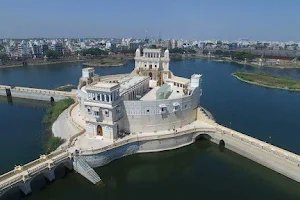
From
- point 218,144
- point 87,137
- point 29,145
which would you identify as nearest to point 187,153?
point 218,144

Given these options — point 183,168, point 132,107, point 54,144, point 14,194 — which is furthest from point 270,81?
point 14,194

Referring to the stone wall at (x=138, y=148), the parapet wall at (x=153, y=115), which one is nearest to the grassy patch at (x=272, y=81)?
the parapet wall at (x=153, y=115)

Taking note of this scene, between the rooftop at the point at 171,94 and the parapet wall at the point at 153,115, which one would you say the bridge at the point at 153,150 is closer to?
the parapet wall at the point at 153,115

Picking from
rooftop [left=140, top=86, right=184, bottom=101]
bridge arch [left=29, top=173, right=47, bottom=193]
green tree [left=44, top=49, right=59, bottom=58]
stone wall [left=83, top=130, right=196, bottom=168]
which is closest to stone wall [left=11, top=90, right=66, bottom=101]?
rooftop [left=140, top=86, right=184, bottom=101]

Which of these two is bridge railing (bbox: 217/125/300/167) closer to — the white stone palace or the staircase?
the white stone palace

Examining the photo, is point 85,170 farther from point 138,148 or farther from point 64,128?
point 64,128

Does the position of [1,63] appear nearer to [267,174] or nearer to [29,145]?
[29,145]
